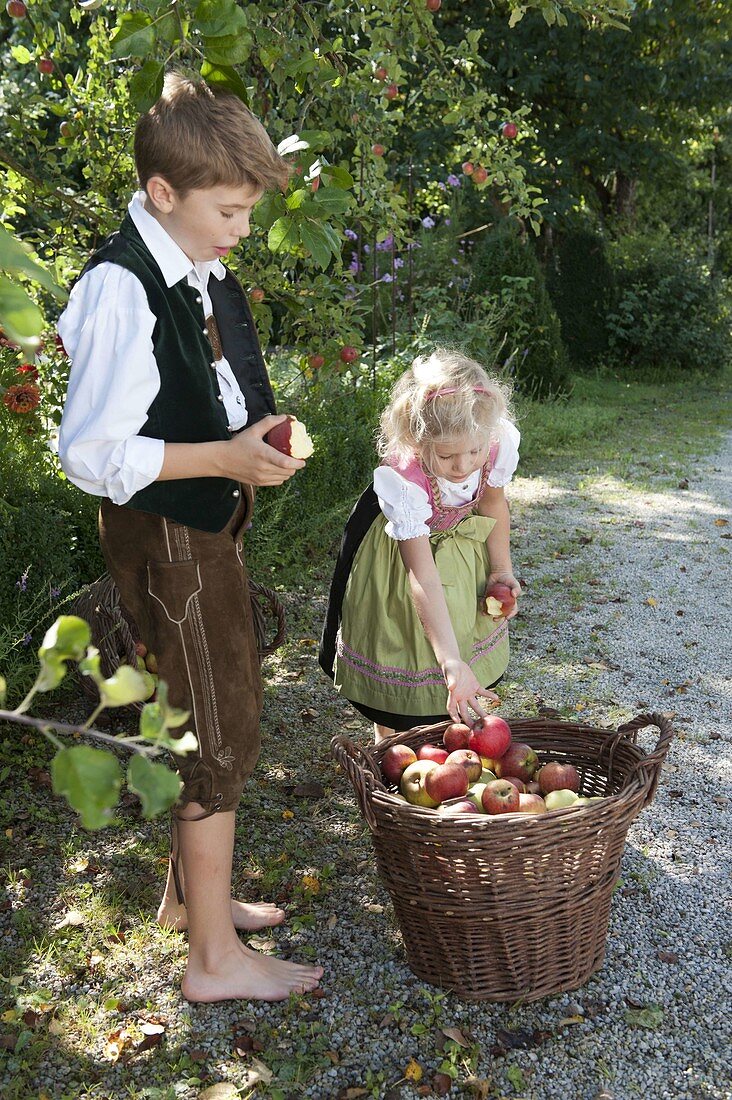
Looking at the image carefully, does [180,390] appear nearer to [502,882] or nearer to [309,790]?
[502,882]

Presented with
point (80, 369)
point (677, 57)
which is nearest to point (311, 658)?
point (80, 369)

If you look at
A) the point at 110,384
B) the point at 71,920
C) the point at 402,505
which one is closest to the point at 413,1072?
the point at 71,920

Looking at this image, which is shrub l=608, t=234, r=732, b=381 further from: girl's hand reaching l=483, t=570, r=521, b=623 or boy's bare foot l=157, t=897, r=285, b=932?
boy's bare foot l=157, t=897, r=285, b=932

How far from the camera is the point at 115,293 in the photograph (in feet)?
5.58

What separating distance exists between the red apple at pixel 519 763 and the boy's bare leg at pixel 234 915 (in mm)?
634

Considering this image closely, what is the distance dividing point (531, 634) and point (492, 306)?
5099 mm

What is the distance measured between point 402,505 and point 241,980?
114 centimetres

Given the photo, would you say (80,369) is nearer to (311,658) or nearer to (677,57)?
(311,658)

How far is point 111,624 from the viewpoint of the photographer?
296 centimetres

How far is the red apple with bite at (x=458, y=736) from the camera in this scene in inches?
92.1

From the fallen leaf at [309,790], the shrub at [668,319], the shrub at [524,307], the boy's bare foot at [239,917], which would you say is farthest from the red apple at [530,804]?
the shrub at [668,319]

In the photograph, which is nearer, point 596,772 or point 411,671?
point 596,772

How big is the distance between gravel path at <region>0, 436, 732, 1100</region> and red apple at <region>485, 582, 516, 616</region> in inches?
28.1

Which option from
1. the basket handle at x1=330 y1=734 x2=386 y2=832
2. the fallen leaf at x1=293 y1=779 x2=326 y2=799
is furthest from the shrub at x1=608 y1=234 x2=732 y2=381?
the basket handle at x1=330 y1=734 x2=386 y2=832
